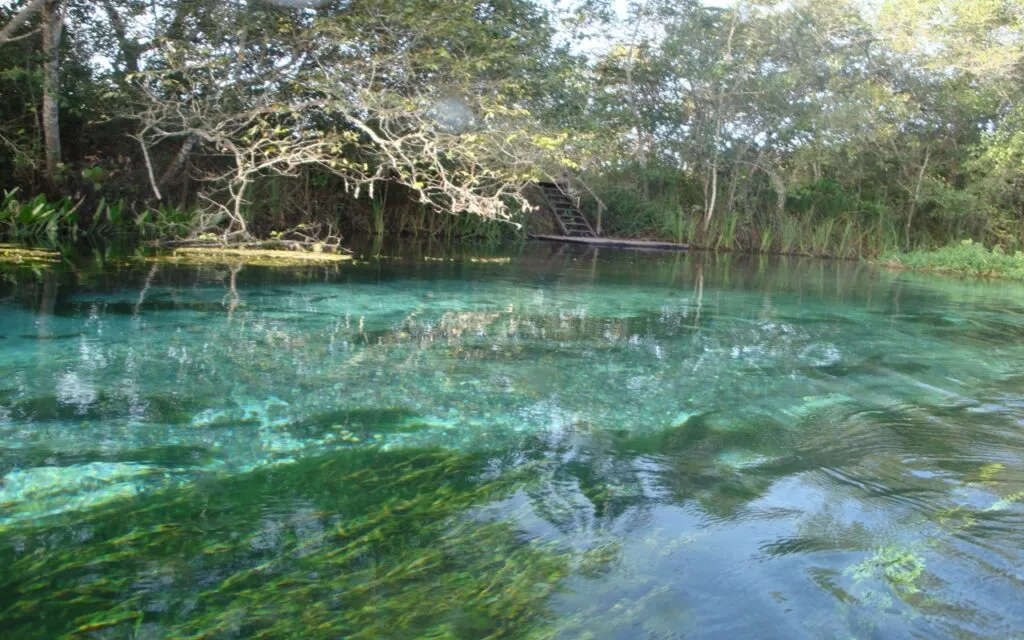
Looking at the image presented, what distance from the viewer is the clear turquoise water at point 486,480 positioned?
1.85 m

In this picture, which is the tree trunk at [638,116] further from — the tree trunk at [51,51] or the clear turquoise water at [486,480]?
the clear turquoise water at [486,480]

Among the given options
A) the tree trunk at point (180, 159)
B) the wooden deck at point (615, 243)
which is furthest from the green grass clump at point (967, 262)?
the tree trunk at point (180, 159)

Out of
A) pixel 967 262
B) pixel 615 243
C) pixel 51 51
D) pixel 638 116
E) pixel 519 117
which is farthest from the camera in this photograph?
pixel 638 116

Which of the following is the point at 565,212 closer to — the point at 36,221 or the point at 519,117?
the point at 519,117

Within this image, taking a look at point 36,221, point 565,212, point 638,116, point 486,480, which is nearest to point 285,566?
point 486,480

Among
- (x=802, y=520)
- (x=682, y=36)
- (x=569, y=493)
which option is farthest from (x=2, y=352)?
(x=682, y=36)

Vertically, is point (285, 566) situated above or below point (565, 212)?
below

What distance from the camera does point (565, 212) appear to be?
1855 cm

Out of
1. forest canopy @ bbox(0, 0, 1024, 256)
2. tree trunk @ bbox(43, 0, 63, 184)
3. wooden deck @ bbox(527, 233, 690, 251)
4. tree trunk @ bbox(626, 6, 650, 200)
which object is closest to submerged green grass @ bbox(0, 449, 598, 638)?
forest canopy @ bbox(0, 0, 1024, 256)

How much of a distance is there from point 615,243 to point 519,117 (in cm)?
614

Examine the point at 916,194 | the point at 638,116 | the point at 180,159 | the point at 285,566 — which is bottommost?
the point at 285,566

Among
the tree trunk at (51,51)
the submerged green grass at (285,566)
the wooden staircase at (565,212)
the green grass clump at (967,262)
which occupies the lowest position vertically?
the submerged green grass at (285,566)

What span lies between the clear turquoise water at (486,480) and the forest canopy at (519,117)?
176 inches

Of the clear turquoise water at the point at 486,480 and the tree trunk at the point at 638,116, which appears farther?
the tree trunk at the point at 638,116
